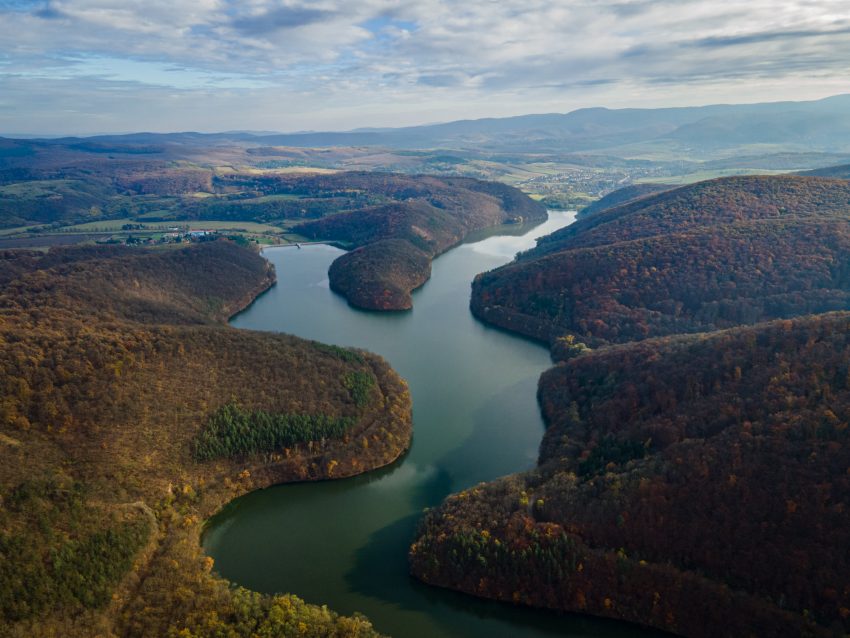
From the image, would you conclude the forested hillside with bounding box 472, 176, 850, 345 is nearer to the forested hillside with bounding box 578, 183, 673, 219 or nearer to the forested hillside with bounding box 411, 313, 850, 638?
the forested hillside with bounding box 411, 313, 850, 638

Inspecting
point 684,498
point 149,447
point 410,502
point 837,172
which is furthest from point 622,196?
point 149,447

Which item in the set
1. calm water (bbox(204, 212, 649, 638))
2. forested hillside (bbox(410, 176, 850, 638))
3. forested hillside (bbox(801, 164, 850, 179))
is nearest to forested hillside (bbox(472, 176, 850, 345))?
calm water (bbox(204, 212, 649, 638))

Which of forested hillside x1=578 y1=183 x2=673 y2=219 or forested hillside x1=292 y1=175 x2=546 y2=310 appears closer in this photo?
forested hillside x1=292 y1=175 x2=546 y2=310

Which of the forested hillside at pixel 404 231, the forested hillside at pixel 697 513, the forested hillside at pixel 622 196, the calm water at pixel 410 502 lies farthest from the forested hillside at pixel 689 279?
the forested hillside at pixel 622 196

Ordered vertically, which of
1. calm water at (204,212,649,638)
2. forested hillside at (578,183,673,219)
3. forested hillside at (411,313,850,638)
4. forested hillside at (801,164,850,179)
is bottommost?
calm water at (204,212,649,638)

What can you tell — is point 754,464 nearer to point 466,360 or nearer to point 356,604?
point 356,604

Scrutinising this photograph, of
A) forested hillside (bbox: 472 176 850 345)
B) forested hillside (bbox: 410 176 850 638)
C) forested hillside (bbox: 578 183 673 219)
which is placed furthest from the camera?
forested hillside (bbox: 578 183 673 219)

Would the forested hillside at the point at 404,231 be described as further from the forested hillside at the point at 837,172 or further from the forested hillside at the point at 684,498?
the forested hillside at the point at 837,172

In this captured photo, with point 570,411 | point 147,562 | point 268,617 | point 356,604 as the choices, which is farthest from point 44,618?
point 570,411
